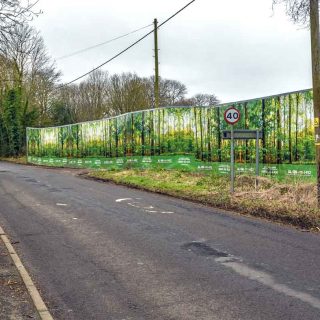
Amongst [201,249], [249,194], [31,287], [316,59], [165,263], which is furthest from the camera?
[249,194]

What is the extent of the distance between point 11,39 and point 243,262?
1029 cm

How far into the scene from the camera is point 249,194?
46.6 feet

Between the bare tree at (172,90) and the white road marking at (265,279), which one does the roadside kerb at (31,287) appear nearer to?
the white road marking at (265,279)

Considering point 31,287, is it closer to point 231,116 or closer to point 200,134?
point 231,116

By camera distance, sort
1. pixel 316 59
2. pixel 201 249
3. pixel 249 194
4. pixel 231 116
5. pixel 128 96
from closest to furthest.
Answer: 1. pixel 201 249
2. pixel 316 59
3. pixel 249 194
4. pixel 231 116
5. pixel 128 96

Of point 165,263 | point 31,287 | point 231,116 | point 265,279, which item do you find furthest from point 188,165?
point 31,287

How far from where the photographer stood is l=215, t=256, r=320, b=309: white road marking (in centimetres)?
550

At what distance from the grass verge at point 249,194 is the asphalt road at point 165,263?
0.77 m

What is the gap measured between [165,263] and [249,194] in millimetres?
7485

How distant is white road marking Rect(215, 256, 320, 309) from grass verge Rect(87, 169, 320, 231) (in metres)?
3.50

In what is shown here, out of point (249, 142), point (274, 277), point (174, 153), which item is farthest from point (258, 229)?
point (174, 153)

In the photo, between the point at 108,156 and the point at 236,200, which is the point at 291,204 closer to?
the point at 236,200

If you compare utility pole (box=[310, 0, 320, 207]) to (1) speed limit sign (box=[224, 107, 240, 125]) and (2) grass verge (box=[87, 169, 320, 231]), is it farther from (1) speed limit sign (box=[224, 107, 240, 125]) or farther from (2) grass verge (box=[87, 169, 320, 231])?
(1) speed limit sign (box=[224, 107, 240, 125])

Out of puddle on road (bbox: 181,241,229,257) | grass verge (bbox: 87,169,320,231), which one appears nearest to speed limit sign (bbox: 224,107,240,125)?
grass verge (bbox: 87,169,320,231)
